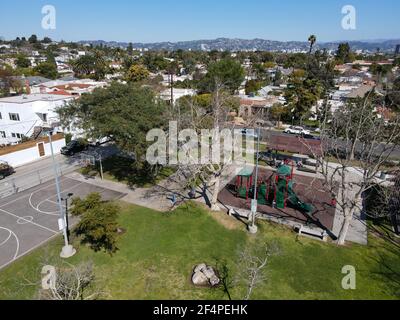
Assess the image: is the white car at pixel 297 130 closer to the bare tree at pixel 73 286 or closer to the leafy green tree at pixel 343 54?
the bare tree at pixel 73 286

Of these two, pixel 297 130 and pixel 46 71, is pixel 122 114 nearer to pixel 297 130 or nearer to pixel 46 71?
pixel 297 130

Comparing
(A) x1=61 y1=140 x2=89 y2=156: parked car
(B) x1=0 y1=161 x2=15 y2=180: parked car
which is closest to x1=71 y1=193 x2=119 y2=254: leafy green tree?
(B) x1=0 y1=161 x2=15 y2=180: parked car

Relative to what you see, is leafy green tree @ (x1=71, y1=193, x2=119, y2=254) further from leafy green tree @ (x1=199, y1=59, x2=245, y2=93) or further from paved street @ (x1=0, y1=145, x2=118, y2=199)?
leafy green tree @ (x1=199, y1=59, x2=245, y2=93)

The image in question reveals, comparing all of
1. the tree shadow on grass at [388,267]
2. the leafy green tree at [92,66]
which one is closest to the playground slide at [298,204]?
the tree shadow on grass at [388,267]

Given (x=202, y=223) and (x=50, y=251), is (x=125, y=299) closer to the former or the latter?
(x=50, y=251)

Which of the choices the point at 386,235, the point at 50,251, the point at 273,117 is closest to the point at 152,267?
the point at 50,251

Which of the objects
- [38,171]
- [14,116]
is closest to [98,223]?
[38,171]
